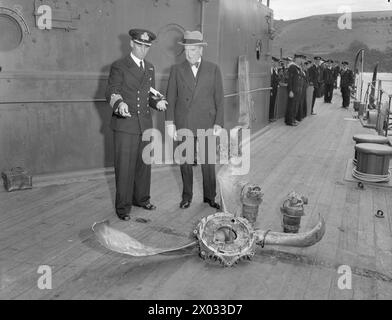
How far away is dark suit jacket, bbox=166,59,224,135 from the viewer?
4656mm

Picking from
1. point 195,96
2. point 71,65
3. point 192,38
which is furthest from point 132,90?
point 71,65

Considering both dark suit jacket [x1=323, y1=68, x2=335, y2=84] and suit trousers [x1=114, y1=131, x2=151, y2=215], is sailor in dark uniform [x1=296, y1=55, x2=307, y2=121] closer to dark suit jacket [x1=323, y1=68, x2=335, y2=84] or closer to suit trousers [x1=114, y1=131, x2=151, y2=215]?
dark suit jacket [x1=323, y1=68, x2=335, y2=84]

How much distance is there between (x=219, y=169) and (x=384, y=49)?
10087cm

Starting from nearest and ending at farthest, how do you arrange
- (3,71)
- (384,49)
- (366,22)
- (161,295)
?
(161,295), (3,71), (384,49), (366,22)

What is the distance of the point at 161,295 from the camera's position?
9.78ft

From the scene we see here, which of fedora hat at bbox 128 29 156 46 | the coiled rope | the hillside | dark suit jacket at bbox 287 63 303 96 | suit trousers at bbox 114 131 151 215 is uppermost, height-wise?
the hillside

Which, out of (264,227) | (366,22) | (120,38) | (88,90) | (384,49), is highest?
(366,22)

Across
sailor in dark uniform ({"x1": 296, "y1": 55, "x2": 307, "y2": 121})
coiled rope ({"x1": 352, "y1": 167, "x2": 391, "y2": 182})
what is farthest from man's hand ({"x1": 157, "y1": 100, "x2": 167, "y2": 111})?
sailor in dark uniform ({"x1": 296, "y1": 55, "x2": 307, "y2": 121})

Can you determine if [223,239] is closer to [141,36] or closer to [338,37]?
[141,36]

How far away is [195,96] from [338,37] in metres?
120

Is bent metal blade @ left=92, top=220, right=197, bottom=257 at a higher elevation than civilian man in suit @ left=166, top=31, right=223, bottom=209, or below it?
below

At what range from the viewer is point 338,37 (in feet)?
372
